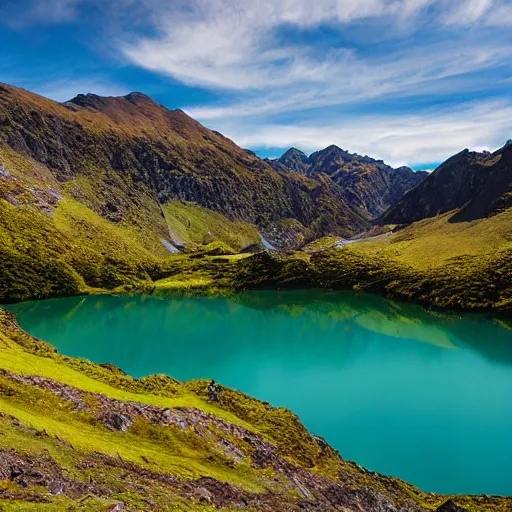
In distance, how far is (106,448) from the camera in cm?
2430

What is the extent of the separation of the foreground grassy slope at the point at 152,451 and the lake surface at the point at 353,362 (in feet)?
28.7

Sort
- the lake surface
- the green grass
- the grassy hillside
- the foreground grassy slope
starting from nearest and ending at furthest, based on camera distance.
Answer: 1. the foreground grassy slope
2. the lake surface
3. the grassy hillside
4. the green grass

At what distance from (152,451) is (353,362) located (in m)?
57.7

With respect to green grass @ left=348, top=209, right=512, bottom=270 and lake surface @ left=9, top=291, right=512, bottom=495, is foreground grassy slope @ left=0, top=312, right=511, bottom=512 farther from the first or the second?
green grass @ left=348, top=209, right=512, bottom=270

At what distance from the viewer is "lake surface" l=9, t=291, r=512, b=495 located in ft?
145

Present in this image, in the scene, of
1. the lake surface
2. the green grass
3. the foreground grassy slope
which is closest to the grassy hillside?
the green grass

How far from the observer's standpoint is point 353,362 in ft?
257

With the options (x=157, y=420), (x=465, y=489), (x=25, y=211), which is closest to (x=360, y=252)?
(x=25, y=211)

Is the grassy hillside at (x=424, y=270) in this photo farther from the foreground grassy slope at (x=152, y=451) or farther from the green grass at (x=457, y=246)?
the foreground grassy slope at (x=152, y=451)

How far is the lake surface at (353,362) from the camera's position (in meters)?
44.2

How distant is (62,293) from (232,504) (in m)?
144

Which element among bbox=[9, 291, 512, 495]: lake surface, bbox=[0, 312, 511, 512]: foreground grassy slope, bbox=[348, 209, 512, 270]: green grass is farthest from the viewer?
bbox=[348, 209, 512, 270]: green grass

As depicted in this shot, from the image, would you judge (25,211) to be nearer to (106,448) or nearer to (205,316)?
(205,316)

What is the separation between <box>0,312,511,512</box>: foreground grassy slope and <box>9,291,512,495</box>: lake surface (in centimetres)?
875
